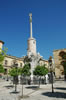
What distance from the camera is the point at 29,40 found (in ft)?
70.8

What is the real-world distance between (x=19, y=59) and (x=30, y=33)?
29696 mm

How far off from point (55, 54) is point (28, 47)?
806 inches

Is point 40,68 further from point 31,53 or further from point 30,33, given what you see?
point 30,33

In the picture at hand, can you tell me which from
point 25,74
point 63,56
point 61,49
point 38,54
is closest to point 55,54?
point 61,49

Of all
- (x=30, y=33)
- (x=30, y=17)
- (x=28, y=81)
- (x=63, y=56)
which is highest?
(x=30, y=17)

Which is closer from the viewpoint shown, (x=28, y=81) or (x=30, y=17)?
(x=28, y=81)

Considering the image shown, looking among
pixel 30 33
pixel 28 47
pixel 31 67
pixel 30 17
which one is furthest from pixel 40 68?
pixel 30 17

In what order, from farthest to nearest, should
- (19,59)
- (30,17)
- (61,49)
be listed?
(19,59) < (61,49) < (30,17)

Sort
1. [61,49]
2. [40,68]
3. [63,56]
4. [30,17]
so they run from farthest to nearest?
1. [61,49]
2. [30,17]
3. [40,68]
4. [63,56]

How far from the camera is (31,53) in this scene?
20.7 meters

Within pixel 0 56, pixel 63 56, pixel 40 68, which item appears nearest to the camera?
pixel 63 56

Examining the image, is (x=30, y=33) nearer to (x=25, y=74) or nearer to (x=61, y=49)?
(x=25, y=74)

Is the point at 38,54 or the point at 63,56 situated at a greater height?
the point at 38,54

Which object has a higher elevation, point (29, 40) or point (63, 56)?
point (29, 40)
